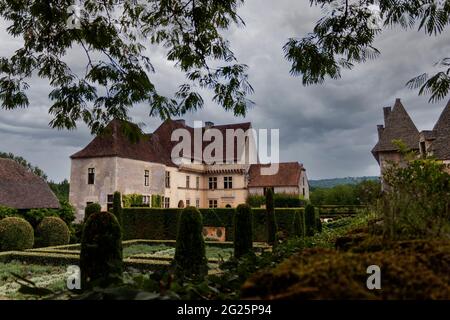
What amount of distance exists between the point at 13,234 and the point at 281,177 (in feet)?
82.8

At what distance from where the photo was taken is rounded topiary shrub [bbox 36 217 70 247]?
17.4 meters

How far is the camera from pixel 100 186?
26.7 m

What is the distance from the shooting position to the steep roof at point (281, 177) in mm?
35000

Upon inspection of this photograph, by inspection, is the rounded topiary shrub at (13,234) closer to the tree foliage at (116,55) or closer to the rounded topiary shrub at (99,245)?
the rounded topiary shrub at (99,245)

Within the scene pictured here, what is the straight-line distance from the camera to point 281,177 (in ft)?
117

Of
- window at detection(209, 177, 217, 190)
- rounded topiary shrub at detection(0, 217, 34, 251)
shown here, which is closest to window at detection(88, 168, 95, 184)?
rounded topiary shrub at detection(0, 217, 34, 251)

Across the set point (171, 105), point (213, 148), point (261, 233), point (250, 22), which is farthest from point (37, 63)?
point (213, 148)

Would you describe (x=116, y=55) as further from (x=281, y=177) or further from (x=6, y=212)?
(x=281, y=177)

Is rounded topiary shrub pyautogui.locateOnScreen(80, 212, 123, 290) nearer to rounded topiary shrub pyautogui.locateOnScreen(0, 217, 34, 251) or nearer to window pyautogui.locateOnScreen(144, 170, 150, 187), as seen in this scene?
rounded topiary shrub pyautogui.locateOnScreen(0, 217, 34, 251)

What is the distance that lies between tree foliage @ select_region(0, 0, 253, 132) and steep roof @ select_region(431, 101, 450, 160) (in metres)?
16.3

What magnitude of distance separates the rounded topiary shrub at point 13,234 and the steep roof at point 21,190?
3.83 metres

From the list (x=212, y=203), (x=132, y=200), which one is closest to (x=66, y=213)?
(x=132, y=200)

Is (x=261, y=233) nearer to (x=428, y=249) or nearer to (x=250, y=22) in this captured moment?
(x=250, y=22)

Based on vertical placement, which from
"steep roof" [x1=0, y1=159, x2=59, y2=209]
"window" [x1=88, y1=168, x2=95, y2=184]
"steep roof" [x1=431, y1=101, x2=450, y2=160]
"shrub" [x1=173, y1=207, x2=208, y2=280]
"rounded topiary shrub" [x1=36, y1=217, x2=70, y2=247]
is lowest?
"rounded topiary shrub" [x1=36, y1=217, x2=70, y2=247]
